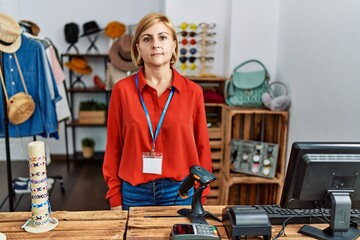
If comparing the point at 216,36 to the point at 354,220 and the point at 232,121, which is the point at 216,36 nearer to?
the point at 232,121

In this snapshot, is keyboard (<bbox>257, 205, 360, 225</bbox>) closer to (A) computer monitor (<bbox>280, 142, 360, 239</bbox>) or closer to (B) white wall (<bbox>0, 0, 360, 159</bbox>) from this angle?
(A) computer monitor (<bbox>280, 142, 360, 239</bbox>)

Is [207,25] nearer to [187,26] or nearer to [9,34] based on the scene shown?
[187,26]

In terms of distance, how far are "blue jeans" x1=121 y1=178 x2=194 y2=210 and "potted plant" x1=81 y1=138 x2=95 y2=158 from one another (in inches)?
126

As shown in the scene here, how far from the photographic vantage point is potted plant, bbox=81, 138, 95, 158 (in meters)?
4.46

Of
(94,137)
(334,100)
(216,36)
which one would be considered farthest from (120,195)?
(94,137)

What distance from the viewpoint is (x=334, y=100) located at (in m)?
1.89

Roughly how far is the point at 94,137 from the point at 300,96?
10.4 feet

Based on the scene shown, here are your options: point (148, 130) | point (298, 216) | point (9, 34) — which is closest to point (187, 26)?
point (9, 34)

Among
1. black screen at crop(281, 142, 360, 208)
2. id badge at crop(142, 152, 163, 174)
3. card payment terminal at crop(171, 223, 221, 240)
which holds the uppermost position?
black screen at crop(281, 142, 360, 208)

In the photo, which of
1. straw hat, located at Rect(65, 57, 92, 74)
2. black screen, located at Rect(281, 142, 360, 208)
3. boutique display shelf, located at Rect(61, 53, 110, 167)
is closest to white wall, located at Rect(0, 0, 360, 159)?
black screen, located at Rect(281, 142, 360, 208)

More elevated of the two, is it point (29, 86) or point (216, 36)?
point (216, 36)

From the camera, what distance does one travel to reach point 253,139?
2.73 metres

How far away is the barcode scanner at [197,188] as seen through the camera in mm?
1117

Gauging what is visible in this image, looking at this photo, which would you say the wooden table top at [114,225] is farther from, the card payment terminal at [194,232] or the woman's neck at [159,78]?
the woman's neck at [159,78]
